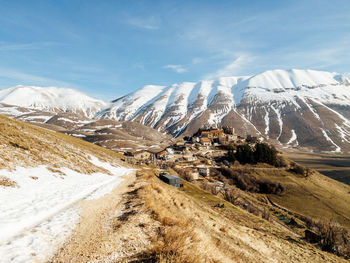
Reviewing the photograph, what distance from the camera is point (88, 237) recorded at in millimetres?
7711

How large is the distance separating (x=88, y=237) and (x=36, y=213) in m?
5.09

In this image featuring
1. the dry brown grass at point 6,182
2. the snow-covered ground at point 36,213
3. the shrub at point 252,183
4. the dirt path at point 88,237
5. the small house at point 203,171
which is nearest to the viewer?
the dirt path at point 88,237

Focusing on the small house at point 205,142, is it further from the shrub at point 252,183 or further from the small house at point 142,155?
the shrub at point 252,183

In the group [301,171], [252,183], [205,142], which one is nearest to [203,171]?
[252,183]

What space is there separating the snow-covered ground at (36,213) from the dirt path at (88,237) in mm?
375

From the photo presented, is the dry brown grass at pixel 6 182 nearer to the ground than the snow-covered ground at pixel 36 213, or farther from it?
farther from it

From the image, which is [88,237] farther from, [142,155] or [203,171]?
[142,155]

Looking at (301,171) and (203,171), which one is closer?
(203,171)

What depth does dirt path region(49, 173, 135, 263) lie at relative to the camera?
6.25 metres

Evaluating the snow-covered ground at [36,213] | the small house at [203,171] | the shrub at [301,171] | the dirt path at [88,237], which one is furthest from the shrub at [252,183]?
the dirt path at [88,237]

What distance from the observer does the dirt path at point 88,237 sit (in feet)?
20.5

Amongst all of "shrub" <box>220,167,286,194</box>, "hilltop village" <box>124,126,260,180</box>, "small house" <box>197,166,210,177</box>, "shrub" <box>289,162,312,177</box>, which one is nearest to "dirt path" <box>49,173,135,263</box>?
"hilltop village" <box>124,126,260,180</box>

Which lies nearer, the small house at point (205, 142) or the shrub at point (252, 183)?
the shrub at point (252, 183)

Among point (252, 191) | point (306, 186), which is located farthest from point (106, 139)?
point (306, 186)
